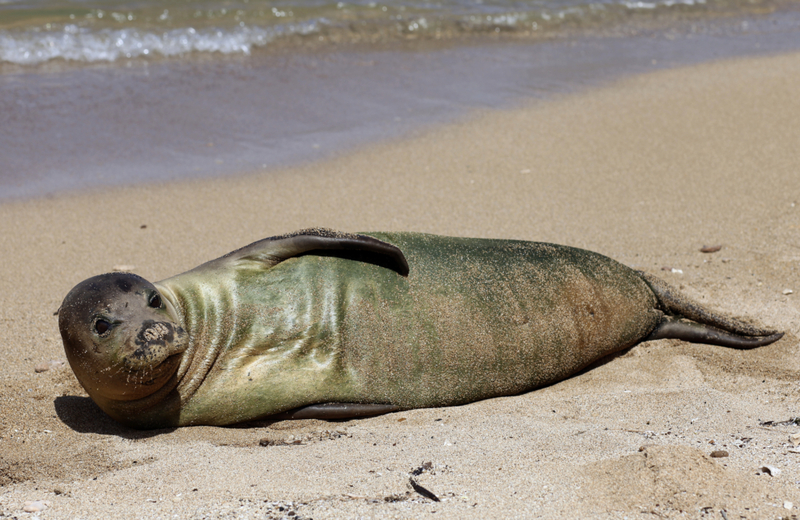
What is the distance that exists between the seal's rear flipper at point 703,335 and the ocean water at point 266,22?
23.9 feet

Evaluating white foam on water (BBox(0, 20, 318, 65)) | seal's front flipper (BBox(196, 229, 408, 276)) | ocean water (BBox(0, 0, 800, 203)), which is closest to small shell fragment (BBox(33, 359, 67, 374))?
seal's front flipper (BBox(196, 229, 408, 276))

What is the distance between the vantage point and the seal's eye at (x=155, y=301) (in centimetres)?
291

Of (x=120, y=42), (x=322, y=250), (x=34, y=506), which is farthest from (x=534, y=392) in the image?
(x=120, y=42)

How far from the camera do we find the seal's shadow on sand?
307 centimetres

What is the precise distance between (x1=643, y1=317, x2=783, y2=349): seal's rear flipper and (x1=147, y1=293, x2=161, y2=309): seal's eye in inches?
89.8

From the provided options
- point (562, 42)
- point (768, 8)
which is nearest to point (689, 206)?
point (562, 42)

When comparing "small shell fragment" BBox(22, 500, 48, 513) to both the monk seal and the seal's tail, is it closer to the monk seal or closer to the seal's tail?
the monk seal

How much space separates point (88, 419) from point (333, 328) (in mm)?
1064

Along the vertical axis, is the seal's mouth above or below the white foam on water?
below

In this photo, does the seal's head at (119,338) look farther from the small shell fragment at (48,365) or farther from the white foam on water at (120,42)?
the white foam on water at (120,42)

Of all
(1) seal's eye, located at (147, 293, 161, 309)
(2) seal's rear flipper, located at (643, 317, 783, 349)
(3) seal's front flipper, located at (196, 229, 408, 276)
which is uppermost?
(3) seal's front flipper, located at (196, 229, 408, 276)

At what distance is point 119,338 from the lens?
2.74 metres

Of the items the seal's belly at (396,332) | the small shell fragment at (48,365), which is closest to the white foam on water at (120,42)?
the small shell fragment at (48,365)

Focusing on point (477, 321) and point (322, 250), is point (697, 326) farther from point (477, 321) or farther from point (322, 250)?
point (322, 250)
